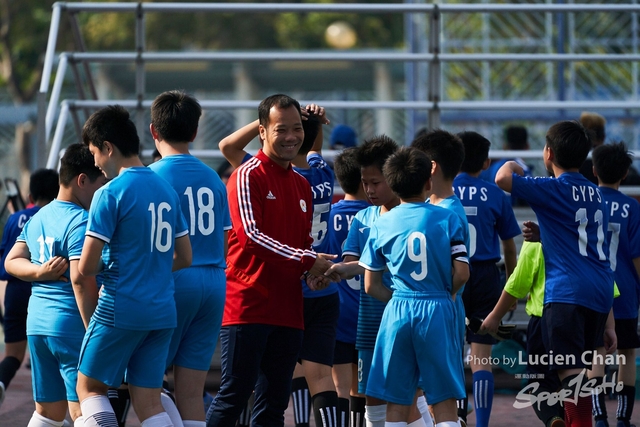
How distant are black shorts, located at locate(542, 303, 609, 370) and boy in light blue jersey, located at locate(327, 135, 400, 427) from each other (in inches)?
41.7

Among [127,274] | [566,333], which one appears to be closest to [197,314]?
[127,274]

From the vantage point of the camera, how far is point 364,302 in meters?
5.67

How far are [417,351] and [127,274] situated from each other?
149 cm

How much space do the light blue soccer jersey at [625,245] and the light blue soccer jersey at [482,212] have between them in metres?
0.71

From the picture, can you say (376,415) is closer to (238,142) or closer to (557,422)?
(557,422)

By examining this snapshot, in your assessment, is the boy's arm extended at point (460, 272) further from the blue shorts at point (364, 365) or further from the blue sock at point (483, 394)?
the blue sock at point (483, 394)

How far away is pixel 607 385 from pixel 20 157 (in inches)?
962

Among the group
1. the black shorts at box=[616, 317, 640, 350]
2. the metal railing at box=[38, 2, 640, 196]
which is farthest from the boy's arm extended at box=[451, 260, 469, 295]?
the metal railing at box=[38, 2, 640, 196]

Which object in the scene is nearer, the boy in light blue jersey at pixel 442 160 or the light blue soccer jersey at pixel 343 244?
the boy in light blue jersey at pixel 442 160

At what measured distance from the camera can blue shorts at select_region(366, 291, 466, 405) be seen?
16.3ft

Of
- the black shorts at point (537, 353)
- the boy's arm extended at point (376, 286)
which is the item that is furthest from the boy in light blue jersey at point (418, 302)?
the black shorts at point (537, 353)

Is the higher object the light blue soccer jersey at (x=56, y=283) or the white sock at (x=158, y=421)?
the light blue soccer jersey at (x=56, y=283)

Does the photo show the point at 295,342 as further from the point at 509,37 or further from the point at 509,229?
the point at 509,37

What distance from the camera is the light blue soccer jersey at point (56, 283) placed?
4984 mm
